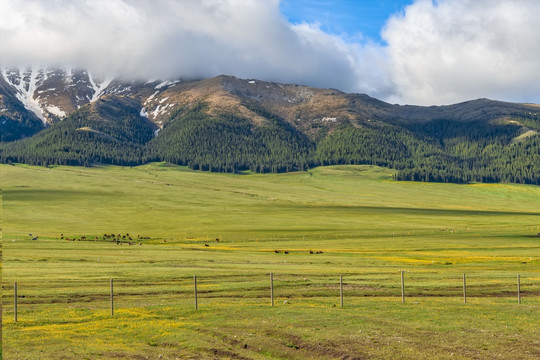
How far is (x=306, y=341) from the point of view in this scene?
32406 millimetres

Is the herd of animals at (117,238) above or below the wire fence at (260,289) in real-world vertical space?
below

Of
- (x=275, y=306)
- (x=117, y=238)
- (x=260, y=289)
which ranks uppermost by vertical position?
(x=275, y=306)

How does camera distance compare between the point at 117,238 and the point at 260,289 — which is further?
the point at 117,238

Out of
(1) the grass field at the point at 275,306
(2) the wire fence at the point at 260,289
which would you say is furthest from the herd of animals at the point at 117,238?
(2) the wire fence at the point at 260,289

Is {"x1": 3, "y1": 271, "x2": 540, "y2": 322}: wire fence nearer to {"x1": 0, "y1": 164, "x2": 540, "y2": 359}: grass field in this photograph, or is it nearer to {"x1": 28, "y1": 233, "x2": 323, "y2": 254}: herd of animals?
{"x1": 0, "y1": 164, "x2": 540, "y2": 359}: grass field

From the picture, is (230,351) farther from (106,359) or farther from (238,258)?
(238,258)

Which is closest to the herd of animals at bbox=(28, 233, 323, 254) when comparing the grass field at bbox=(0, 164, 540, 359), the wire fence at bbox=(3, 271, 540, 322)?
the grass field at bbox=(0, 164, 540, 359)

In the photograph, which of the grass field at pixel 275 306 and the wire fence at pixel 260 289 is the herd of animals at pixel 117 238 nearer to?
the grass field at pixel 275 306

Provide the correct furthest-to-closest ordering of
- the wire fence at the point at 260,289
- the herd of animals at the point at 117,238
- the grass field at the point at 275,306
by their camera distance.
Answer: the herd of animals at the point at 117,238
the wire fence at the point at 260,289
the grass field at the point at 275,306

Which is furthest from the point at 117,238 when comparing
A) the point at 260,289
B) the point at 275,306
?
the point at 275,306

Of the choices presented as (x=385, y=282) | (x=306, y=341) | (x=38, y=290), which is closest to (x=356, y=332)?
(x=306, y=341)

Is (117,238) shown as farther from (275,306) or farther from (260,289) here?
(275,306)

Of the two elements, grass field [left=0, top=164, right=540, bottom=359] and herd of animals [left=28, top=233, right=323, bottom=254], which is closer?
grass field [left=0, top=164, right=540, bottom=359]

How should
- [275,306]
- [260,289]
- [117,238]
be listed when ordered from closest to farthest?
[275,306], [260,289], [117,238]
